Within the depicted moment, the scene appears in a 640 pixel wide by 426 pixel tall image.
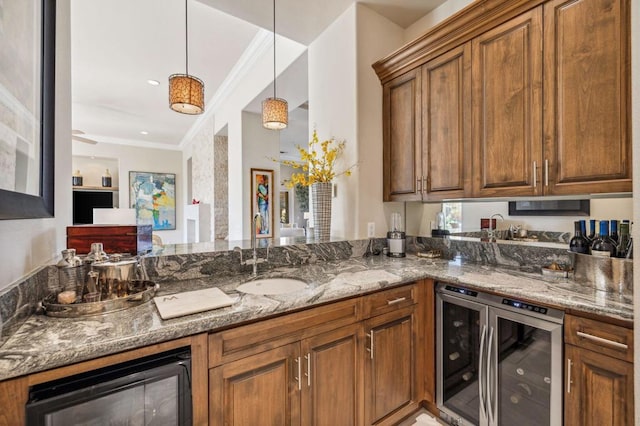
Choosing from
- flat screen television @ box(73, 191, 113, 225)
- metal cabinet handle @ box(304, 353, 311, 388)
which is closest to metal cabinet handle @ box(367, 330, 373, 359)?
metal cabinet handle @ box(304, 353, 311, 388)

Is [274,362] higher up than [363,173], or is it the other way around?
[363,173]

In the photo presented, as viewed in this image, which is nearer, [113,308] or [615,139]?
[113,308]

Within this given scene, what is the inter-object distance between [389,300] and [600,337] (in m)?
0.84

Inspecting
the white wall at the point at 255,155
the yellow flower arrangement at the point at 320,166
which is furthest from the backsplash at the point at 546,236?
the white wall at the point at 255,155

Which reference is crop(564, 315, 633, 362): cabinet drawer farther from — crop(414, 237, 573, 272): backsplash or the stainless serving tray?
the stainless serving tray

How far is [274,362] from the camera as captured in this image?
45.4 inches

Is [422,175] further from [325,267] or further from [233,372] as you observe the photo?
[233,372]

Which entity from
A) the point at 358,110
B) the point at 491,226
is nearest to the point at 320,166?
the point at 358,110

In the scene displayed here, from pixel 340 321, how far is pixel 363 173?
125 cm

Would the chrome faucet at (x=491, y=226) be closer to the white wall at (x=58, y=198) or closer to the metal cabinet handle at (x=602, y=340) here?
the metal cabinet handle at (x=602, y=340)

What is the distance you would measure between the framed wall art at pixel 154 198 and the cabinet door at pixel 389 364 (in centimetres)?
672

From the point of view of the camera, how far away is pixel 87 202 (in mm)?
6379

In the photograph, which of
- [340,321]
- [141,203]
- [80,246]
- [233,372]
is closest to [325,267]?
[340,321]

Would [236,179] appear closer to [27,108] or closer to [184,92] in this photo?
[184,92]
